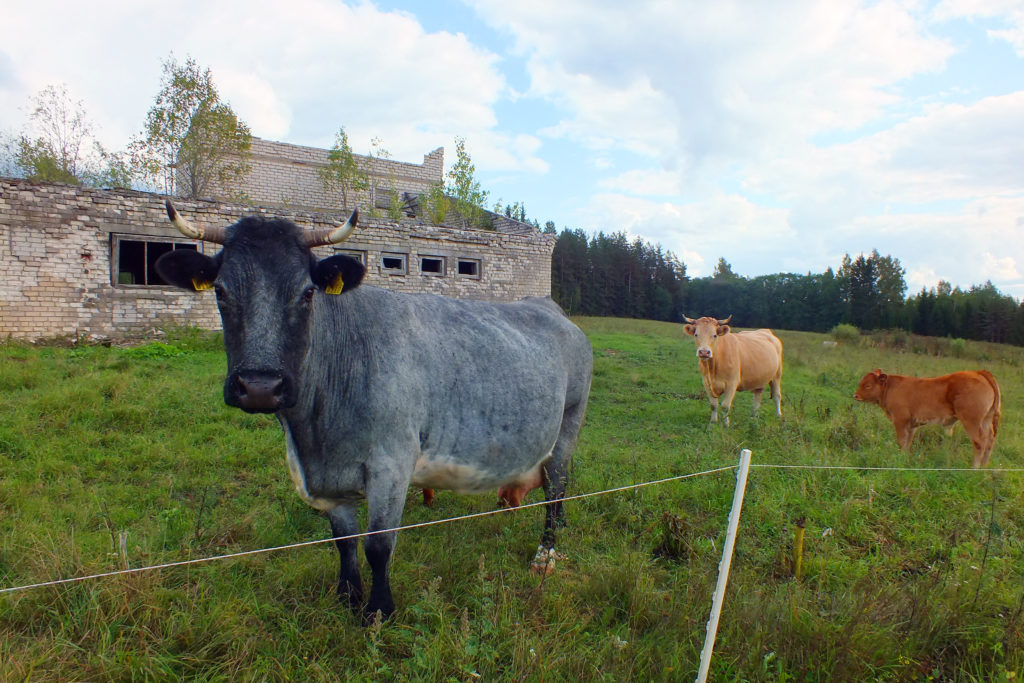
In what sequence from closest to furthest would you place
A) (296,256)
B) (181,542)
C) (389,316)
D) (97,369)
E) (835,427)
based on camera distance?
(296,256), (389,316), (181,542), (835,427), (97,369)

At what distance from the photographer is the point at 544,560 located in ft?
11.2

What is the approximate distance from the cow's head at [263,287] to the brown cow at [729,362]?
6566 millimetres

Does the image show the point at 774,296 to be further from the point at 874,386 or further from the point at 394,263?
the point at 874,386

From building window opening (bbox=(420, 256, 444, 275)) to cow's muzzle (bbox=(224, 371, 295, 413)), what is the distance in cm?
1390

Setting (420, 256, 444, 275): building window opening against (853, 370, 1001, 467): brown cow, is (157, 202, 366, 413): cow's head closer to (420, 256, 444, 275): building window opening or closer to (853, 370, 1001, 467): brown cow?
(853, 370, 1001, 467): brown cow

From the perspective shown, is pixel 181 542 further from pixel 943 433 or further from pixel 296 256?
pixel 943 433

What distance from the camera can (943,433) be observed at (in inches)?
269

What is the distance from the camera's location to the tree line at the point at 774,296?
111ft

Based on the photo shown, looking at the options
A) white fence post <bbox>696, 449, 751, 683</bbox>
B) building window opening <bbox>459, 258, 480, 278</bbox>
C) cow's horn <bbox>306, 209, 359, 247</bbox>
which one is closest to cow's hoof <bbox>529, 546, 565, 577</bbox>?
white fence post <bbox>696, 449, 751, 683</bbox>

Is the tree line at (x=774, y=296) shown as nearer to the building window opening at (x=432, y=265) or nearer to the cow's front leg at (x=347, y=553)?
the building window opening at (x=432, y=265)

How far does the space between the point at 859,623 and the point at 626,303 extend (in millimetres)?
53490

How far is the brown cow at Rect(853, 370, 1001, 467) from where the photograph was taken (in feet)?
18.6

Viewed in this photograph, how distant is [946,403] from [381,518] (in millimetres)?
6452

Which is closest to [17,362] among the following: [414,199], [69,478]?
[69,478]
